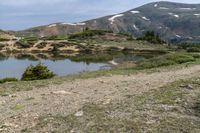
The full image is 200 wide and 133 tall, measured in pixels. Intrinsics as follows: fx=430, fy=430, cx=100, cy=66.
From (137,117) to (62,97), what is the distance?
515 centimetres

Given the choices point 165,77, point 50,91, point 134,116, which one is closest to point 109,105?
point 134,116

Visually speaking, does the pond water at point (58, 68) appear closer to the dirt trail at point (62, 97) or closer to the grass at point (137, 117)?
the dirt trail at point (62, 97)

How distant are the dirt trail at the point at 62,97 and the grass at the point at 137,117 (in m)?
0.62

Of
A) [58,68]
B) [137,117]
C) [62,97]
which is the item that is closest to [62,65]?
[58,68]

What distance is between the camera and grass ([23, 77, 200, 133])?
12750mm

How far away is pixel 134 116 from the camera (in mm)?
13953

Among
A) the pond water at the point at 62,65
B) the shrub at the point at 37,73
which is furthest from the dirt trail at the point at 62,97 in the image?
the pond water at the point at 62,65

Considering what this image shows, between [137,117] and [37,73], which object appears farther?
[37,73]

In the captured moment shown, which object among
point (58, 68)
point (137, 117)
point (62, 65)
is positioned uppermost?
point (137, 117)

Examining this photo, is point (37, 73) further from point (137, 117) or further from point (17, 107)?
point (137, 117)

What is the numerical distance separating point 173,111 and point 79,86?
8104 millimetres

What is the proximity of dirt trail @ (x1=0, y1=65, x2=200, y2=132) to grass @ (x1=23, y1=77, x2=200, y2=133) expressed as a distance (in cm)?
62

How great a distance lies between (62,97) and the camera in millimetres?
18125

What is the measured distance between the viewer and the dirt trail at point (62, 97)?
14.7m
